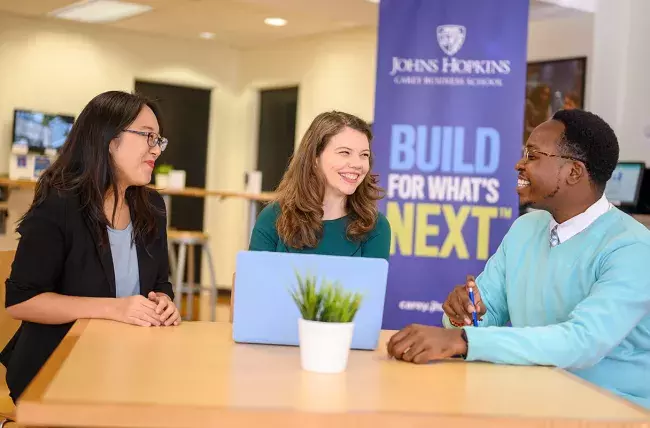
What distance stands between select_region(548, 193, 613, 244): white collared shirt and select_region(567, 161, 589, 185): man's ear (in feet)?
0.24

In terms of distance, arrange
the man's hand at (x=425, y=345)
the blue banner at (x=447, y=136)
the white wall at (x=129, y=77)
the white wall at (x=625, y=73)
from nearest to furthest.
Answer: the man's hand at (x=425, y=345) < the blue banner at (x=447, y=136) < the white wall at (x=625, y=73) < the white wall at (x=129, y=77)

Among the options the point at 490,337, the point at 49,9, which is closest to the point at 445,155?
the point at 490,337

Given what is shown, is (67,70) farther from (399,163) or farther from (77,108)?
(399,163)

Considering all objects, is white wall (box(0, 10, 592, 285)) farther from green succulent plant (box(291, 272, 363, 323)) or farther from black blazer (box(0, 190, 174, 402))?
green succulent plant (box(291, 272, 363, 323))

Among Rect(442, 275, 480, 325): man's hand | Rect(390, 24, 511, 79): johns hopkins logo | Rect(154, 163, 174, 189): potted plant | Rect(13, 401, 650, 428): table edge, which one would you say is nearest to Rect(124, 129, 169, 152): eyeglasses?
Rect(442, 275, 480, 325): man's hand

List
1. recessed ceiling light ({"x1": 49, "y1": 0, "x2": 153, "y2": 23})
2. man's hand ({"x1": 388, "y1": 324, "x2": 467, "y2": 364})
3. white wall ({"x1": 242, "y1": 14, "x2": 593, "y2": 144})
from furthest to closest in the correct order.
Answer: white wall ({"x1": 242, "y1": 14, "x2": 593, "y2": 144}) < recessed ceiling light ({"x1": 49, "y1": 0, "x2": 153, "y2": 23}) < man's hand ({"x1": 388, "y1": 324, "x2": 467, "y2": 364})

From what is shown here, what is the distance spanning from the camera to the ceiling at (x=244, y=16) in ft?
25.1

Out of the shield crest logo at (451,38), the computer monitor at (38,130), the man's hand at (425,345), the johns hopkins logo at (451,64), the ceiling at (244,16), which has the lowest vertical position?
the man's hand at (425,345)

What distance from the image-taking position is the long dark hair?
8.03 ft

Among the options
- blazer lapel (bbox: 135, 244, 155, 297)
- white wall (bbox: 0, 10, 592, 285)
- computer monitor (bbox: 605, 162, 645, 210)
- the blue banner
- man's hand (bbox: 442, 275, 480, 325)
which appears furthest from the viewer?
white wall (bbox: 0, 10, 592, 285)

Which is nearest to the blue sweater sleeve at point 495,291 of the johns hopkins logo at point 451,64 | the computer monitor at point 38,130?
the johns hopkins logo at point 451,64

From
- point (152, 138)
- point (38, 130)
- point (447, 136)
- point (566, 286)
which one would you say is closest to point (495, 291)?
point (566, 286)

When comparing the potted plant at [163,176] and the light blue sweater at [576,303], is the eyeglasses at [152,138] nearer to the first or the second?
the light blue sweater at [576,303]

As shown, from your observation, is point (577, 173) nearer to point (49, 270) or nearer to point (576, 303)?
point (576, 303)
